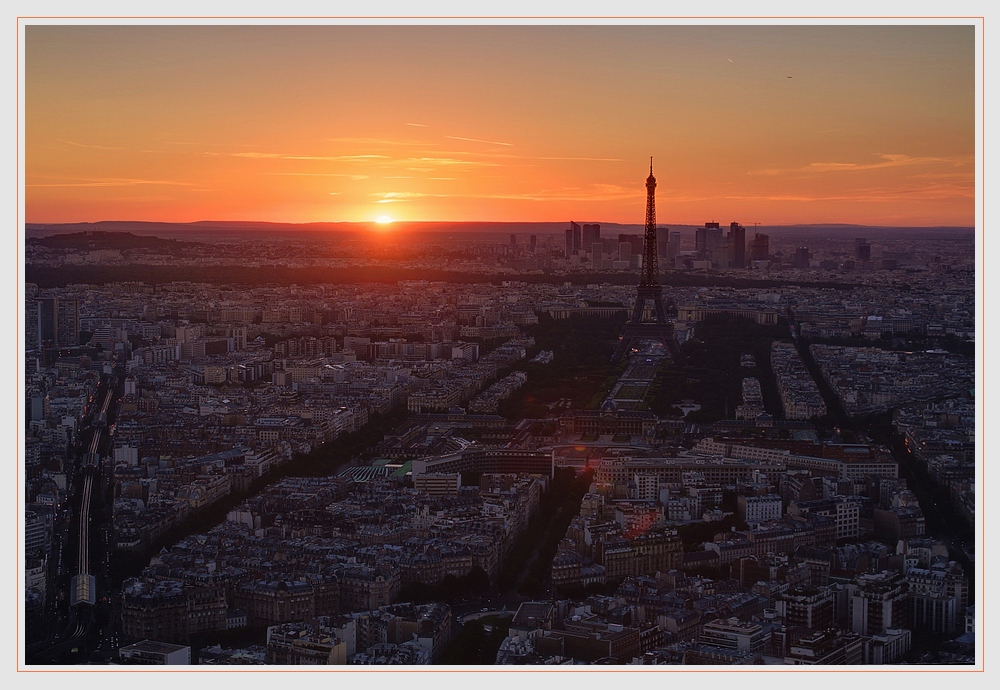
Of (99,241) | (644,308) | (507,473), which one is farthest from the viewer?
(644,308)

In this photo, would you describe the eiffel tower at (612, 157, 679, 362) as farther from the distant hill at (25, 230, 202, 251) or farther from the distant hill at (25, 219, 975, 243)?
the distant hill at (25, 230, 202, 251)

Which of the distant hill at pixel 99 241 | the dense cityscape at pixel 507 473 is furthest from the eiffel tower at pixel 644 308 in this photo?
the distant hill at pixel 99 241

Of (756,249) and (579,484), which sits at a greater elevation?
(756,249)

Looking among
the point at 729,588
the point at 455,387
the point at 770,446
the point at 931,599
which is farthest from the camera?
the point at 455,387

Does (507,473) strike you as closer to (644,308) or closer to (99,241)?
(99,241)

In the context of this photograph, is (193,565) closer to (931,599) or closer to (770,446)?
(931,599)

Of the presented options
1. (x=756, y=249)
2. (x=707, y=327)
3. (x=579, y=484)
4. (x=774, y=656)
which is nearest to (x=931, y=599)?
(x=774, y=656)

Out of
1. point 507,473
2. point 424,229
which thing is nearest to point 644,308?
point 424,229

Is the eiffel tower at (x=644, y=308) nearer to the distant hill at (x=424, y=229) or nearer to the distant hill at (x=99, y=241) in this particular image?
the distant hill at (x=424, y=229)
